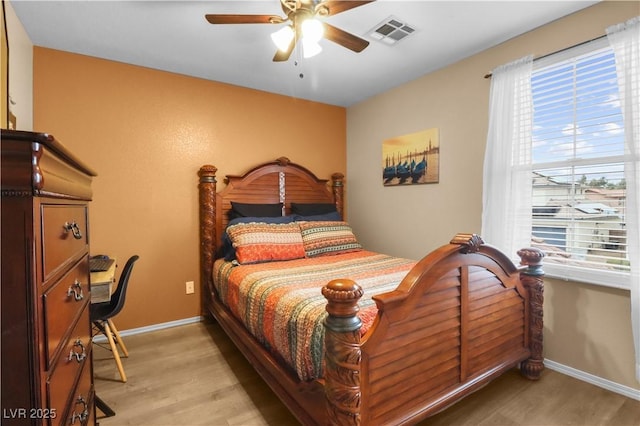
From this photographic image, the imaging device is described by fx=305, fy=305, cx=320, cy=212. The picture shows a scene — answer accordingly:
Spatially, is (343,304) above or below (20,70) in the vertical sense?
below

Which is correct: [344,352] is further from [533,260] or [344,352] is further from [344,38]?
[344,38]

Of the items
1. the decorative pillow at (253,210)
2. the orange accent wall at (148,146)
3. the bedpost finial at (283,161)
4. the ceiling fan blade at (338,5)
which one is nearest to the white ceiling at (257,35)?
the orange accent wall at (148,146)

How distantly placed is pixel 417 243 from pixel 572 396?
5.45 ft

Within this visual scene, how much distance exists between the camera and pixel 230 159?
11.0ft

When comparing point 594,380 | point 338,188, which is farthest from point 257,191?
point 594,380

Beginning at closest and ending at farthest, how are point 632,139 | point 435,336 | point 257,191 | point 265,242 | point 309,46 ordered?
point 435,336, point 632,139, point 309,46, point 265,242, point 257,191

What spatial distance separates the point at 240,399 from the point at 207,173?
81.7 inches

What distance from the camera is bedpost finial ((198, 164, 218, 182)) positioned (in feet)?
10.2

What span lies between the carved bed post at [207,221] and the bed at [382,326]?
0.36m

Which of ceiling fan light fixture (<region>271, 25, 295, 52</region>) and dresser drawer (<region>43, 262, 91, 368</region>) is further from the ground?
ceiling fan light fixture (<region>271, 25, 295, 52</region>)

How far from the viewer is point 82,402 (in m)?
1.08

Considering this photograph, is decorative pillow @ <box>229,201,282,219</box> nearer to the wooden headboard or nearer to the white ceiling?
the wooden headboard

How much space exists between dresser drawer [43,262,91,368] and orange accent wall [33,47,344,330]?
193cm

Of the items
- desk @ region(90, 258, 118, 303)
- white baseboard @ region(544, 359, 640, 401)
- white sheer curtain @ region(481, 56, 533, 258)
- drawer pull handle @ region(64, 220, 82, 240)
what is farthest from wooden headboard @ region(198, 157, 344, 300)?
white baseboard @ region(544, 359, 640, 401)
